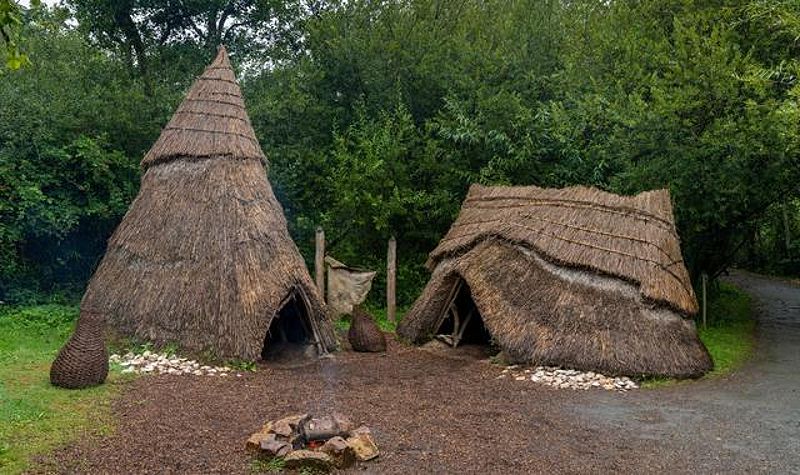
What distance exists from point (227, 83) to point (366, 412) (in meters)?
8.03

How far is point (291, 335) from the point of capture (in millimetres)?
13984

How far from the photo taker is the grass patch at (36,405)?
6.99 m

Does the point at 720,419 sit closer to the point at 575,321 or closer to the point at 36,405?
the point at 575,321

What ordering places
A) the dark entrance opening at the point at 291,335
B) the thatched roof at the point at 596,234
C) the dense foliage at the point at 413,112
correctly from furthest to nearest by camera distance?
1. the dense foliage at the point at 413,112
2. the dark entrance opening at the point at 291,335
3. the thatched roof at the point at 596,234

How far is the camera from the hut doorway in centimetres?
1373

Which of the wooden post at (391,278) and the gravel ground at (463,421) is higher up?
the wooden post at (391,278)

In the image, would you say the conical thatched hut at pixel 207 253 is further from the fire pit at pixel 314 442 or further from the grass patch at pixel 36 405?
the fire pit at pixel 314 442

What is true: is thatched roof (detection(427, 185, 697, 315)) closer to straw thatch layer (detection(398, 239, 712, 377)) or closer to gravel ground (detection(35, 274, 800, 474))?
straw thatch layer (detection(398, 239, 712, 377))

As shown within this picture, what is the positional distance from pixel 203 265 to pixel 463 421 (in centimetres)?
548

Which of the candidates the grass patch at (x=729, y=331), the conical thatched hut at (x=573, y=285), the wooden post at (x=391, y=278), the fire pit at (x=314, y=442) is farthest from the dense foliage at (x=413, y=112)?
the fire pit at (x=314, y=442)

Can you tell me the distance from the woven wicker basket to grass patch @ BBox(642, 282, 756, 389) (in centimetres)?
821

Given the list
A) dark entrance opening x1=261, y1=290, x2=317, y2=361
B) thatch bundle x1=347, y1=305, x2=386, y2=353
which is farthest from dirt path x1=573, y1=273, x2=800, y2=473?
dark entrance opening x1=261, y1=290, x2=317, y2=361

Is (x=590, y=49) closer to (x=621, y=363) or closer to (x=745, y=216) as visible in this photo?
(x=745, y=216)

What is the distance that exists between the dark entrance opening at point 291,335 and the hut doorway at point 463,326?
2808 mm
